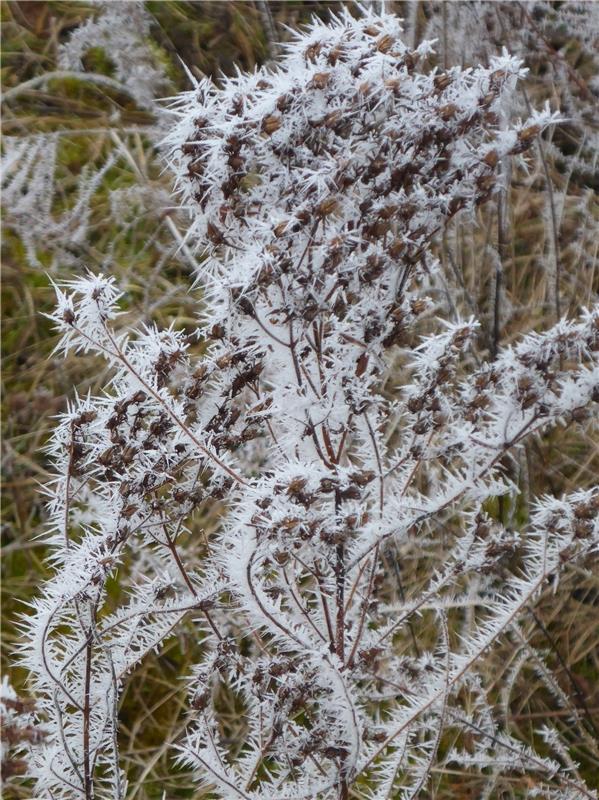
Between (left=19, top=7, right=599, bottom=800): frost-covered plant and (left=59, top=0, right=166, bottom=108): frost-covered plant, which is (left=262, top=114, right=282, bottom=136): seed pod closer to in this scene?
(left=19, top=7, right=599, bottom=800): frost-covered plant

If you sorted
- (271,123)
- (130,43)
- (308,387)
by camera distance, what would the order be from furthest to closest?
A: (130,43), (308,387), (271,123)

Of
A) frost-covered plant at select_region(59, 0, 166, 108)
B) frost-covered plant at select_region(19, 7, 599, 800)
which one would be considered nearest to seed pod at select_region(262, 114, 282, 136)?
frost-covered plant at select_region(19, 7, 599, 800)

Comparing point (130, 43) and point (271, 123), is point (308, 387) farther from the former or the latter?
point (130, 43)

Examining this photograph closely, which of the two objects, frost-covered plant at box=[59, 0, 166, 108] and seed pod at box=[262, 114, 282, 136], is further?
frost-covered plant at box=[59, 0, 166, 108]

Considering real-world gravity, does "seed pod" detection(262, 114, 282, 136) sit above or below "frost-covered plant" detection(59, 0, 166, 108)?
above

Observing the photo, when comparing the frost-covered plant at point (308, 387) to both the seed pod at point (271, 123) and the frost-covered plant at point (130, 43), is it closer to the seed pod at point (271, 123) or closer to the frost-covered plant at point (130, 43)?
the seed pod at point (271, 123)

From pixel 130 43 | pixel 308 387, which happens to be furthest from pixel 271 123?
pixel 130 43

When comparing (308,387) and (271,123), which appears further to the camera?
(308,387)

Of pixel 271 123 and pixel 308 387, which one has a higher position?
pixel 271 123

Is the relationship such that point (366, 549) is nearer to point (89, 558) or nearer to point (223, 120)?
point (89, 558)

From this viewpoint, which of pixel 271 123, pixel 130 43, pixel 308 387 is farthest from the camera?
pixel 130 43

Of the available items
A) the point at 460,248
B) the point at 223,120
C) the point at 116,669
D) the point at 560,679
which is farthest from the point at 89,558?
the point at 460,248
